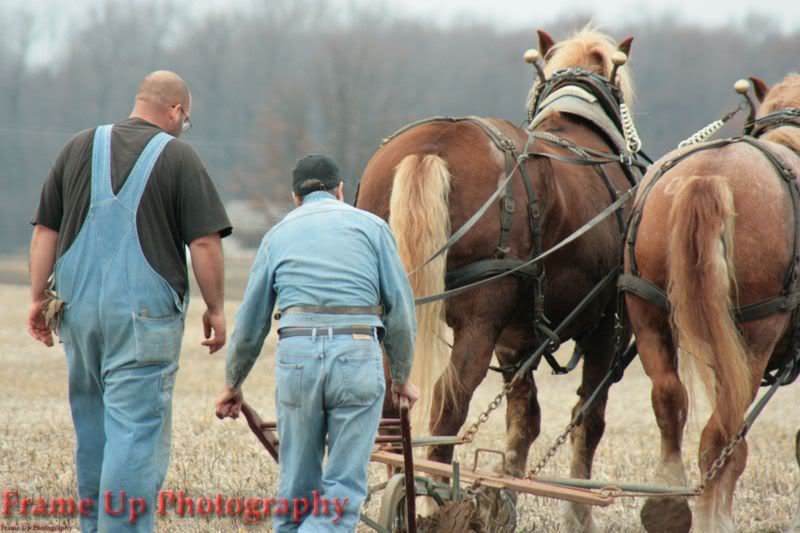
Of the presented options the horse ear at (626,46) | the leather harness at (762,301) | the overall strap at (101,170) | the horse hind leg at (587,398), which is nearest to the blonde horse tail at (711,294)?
the leather harness at (762,301)

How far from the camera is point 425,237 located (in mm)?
4895

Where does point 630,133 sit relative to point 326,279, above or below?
above

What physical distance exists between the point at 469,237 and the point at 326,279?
1.21m

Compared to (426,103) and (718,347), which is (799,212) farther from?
(426,103)

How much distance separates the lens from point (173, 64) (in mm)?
73812

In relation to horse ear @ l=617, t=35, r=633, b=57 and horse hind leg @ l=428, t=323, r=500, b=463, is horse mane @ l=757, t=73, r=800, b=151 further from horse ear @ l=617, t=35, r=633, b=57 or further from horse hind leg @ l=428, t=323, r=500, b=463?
horse hind leg @ l=428, t=323, r=500, b=463

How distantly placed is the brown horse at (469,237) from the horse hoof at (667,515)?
3.03 feet

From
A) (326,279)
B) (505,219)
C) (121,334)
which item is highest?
(505,219)

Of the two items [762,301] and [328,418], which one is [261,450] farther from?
[762,301]

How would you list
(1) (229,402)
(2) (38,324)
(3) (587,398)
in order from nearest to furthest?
1. (1) (229,402)
2. (2) (38,324)
3. (3) (587,398)

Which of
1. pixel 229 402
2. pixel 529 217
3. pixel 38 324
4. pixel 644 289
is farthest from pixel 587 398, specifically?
pixel 38 324

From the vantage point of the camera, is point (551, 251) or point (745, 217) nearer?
point (745, 217)

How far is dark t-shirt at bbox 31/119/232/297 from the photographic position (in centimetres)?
439

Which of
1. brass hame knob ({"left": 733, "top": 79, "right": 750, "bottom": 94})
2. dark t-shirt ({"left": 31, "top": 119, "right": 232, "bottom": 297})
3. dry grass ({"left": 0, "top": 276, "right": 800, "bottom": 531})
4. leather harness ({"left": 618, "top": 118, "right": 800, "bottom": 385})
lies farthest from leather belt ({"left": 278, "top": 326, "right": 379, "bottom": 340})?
brass hame knob ({"left": 733, "top": 79, "right": 750, "bottom": 94})
